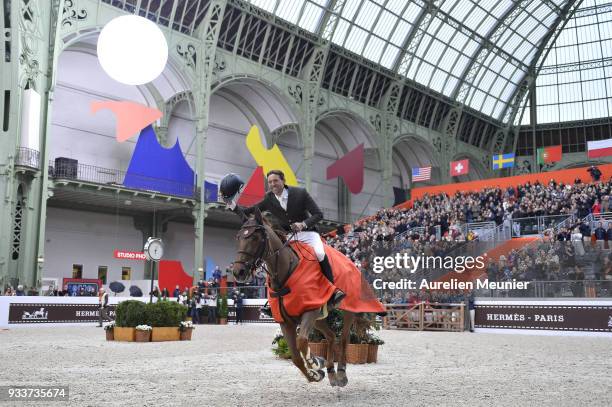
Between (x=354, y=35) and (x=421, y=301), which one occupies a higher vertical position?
(x=354, y=35)

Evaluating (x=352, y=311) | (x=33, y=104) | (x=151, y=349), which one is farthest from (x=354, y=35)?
(x=352, y=311)

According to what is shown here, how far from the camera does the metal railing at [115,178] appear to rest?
3256 cm

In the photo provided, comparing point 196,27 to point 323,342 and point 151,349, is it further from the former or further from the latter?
point 323,342

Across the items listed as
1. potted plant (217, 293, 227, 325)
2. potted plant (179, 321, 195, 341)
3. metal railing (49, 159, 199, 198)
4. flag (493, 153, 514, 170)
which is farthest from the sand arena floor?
flag (493, 153, 514, 170)

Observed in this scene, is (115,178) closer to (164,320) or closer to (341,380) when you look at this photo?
(164,320)

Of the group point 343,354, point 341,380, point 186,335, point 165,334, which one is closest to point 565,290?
point 186,335

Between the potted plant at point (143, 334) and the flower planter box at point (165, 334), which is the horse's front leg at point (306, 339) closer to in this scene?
the potted plant at point (143, 334)

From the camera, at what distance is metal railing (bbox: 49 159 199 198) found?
3256 centimetres

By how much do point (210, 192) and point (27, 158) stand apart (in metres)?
12.3

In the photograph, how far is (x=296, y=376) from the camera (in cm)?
922

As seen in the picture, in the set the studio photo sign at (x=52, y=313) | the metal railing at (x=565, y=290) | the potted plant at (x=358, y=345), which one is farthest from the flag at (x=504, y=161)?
the potted plant at (x=358, y=345)

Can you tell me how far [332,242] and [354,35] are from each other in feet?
54.8

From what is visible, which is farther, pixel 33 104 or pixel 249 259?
pixel 33 104

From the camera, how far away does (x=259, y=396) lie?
7098mm
